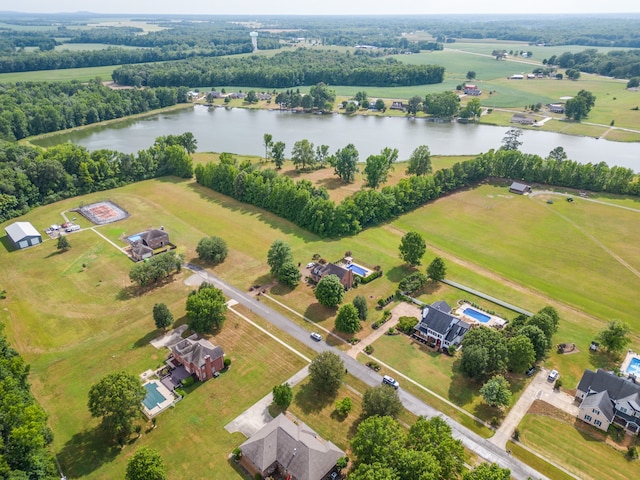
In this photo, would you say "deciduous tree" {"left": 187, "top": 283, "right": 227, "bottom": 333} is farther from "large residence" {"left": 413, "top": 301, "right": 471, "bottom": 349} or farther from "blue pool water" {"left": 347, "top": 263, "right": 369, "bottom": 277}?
"large residence" {"left": 413, "top": 301, "right": 471, "bottom": 349}

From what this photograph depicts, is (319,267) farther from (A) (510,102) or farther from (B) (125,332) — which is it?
(A) (510,102)

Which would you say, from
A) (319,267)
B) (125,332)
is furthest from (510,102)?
(125,332)

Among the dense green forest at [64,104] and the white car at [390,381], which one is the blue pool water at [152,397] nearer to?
the white car at [390,381]

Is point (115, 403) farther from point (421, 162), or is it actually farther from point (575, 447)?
point (421, 162)

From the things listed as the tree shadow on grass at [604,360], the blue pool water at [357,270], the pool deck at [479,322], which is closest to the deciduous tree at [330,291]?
the blue pool water at [357,270]

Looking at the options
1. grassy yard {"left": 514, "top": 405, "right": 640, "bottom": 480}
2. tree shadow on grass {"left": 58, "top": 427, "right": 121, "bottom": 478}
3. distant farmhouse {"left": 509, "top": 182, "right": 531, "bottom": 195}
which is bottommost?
tree shadow on grass {"left": 58, "top": 427, "right": 121, "bottom": 478}

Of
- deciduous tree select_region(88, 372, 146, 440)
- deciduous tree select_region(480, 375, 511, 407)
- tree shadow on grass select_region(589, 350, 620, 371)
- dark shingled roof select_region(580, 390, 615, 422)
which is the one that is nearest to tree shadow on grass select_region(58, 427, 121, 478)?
deciduous tree select_region(88, 372, 146, 440)

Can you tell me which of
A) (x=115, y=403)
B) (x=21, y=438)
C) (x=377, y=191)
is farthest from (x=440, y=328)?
(x=377, y=191)
